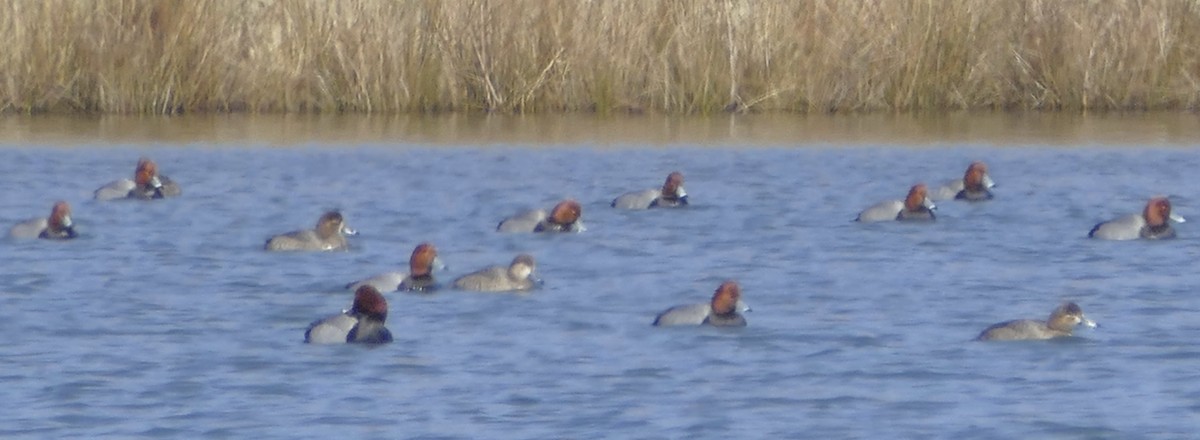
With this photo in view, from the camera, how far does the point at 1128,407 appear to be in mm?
8602

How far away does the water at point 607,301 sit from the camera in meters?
8.52

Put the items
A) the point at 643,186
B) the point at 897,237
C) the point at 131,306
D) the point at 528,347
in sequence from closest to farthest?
1. the point at 528,347
2. the point at 131,306
3. the point at 897,237
4. the point at 643,186

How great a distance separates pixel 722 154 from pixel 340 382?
31.2ft

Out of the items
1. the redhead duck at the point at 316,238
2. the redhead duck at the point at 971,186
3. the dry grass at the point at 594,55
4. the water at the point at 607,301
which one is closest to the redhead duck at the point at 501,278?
the water at the point at 607,301

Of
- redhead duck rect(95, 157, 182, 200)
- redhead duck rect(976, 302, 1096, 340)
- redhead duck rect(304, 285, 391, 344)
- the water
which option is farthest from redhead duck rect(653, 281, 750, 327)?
redhead duck rect(95, 157, 182, 200)

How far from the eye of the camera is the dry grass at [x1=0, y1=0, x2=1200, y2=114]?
20016 millimetres

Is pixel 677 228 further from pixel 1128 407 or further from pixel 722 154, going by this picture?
pixel 1128 407

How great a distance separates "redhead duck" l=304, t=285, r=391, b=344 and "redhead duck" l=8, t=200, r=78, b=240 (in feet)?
12.9

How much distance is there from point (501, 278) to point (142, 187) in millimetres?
4722

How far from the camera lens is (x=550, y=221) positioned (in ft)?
45.3

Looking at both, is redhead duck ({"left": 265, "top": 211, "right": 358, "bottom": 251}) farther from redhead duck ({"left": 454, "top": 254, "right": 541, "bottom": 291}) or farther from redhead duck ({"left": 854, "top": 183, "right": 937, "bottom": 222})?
redhead duck ({"left": 854, "top": 183, "right": 937, "bottom": 222})

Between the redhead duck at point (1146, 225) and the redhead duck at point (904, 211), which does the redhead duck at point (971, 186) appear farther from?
the redhead duck at point (1146, 225)

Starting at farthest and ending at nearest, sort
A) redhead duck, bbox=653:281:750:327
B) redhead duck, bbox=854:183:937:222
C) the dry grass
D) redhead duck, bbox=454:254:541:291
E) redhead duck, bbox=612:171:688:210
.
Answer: the dry grass, redhead duck, bbox=612:171:688:210, redhead duck, bbox=854:183:937:222, redhead duck, bbox=454:254:541:291, redhead duck, bbox=653:281:750:327

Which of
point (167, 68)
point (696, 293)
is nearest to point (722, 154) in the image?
point (167, 68)
